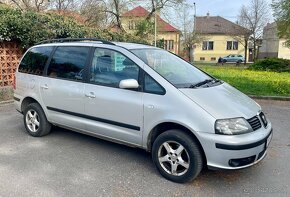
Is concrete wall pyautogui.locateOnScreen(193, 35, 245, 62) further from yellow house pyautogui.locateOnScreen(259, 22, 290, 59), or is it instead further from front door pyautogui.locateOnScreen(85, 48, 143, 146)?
front door pyautogui.locateOnScreen(85, 48, 143, 146)

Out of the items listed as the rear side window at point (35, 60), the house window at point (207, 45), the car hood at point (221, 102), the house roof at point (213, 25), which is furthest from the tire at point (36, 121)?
the house window at point (207, 45)

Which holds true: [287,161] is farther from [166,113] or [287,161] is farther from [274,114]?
[274,114]

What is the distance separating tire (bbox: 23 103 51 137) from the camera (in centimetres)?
500

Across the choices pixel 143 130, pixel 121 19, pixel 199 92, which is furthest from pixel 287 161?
pixel 121 19

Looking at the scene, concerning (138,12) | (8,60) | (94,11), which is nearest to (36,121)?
(8,60)

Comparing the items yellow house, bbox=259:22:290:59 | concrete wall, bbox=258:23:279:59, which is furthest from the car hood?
concrete wall, bbox=258:23:279:59

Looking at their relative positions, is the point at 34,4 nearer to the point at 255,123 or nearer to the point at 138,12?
the point at 138,12

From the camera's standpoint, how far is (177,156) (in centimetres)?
348

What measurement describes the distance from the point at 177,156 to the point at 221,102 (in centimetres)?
85

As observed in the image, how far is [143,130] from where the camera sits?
12.2ft

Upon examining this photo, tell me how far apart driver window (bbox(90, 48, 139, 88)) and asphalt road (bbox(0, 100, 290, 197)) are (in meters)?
1.16

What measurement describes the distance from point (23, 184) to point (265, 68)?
788 inches

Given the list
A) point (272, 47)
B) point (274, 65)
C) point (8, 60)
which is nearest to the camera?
point (8, 60)

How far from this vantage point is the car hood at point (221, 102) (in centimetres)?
330
